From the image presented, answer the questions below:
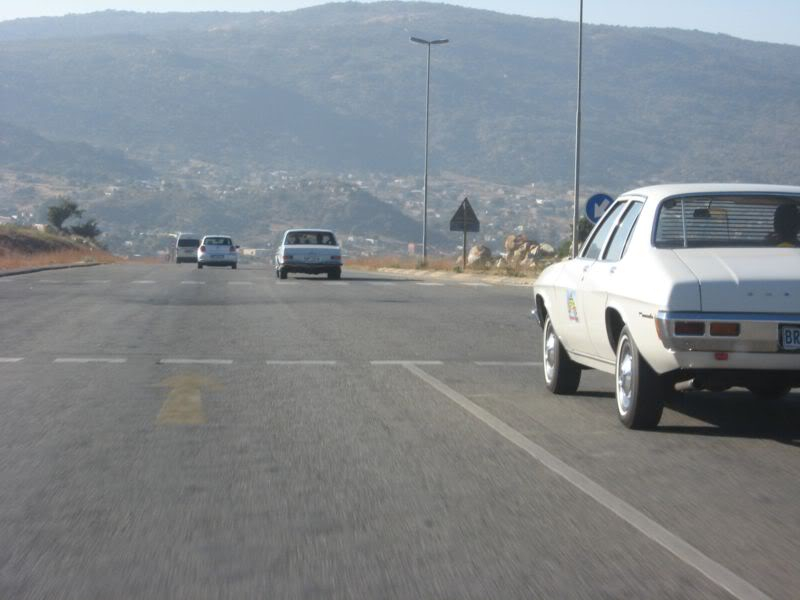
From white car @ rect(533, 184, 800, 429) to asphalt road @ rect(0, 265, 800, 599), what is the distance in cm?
43

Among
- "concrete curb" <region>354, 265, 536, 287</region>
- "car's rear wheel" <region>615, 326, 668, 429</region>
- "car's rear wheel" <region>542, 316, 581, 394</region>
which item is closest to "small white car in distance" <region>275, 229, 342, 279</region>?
"concrete curb" <region>354, 265, 536, 287</region>

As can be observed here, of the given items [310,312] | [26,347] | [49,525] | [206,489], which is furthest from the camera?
[310,312]

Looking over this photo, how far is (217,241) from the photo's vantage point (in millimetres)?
58906

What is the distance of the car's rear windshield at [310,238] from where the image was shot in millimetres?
43344

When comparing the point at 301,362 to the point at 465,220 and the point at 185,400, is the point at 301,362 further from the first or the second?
the point at 465,220

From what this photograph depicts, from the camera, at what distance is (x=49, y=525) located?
662 centimetres

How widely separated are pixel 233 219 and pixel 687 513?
153 metres

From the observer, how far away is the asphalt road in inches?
228

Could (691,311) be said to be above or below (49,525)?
above

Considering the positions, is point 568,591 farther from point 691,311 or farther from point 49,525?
point 691,311

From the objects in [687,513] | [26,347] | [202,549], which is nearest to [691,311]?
[687,513]

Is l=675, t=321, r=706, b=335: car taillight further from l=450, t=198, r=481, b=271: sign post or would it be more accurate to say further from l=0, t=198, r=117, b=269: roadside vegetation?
l=0, t=198, r=117, b=269: roadside vegetation

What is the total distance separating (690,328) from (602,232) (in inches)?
99.0

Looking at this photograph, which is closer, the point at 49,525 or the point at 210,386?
the point at 49,525
